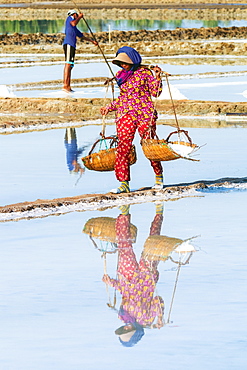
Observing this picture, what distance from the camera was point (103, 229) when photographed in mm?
6934

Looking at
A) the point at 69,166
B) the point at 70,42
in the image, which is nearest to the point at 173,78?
the point at 70,42

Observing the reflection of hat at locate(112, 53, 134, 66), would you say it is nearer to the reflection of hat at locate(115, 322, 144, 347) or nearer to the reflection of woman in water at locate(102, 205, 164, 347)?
the reflection of woman in water at locate(102, 205, 164, 347)

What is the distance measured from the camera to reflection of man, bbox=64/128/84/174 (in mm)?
9569

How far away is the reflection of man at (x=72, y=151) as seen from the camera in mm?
9569

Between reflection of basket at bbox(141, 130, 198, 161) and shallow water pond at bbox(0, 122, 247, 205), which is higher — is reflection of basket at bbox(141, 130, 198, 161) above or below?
above

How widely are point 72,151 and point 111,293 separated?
5.45 m

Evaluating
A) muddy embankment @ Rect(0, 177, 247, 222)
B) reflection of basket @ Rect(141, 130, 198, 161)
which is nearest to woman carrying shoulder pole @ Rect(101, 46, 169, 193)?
reflection of basket @ Rect(141, 130, 198, 161)

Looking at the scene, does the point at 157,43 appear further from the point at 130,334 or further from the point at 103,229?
the point at 130,334

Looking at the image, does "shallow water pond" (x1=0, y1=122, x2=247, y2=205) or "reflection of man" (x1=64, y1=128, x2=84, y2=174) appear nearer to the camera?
"shallow water pond" (x1=0, y1=122, x2=247, y2=205)

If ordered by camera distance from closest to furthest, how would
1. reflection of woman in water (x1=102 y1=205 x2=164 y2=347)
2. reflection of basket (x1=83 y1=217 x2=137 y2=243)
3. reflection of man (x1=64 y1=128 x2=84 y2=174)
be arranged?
reflection of woman in water (x1=102 y1=205 x2=164 y2=347) < reflection of basket (x1=83 y1=217 x2=137 y2=243) < reflection of man (x1=64 y1=128 x2=84 y2=174)

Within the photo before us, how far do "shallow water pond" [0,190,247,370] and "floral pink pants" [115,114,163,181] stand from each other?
59 cm

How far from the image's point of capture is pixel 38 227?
22.9 feet

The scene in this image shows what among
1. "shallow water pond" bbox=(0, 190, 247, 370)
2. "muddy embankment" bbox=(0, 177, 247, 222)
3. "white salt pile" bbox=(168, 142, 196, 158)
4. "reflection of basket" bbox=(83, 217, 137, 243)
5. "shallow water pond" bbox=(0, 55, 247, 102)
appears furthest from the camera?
"shallow water pond" bbox=(0, 55, 247, 102)

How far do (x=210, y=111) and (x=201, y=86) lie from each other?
312 centimetres
